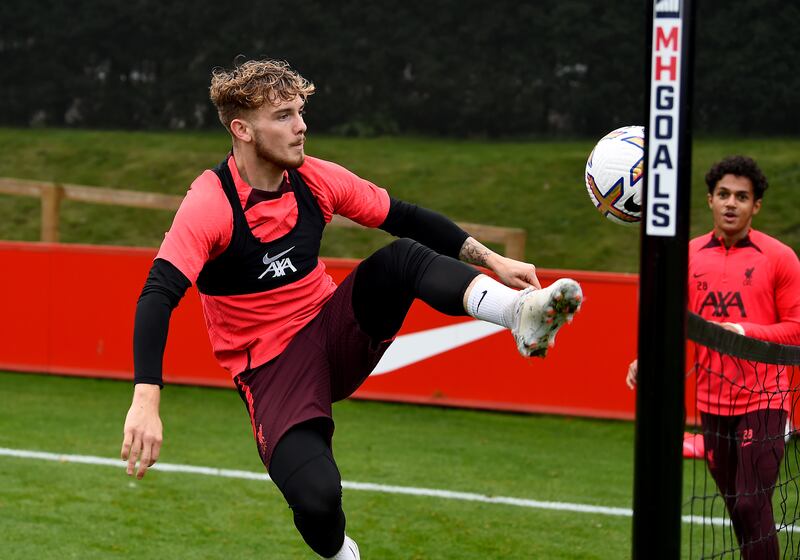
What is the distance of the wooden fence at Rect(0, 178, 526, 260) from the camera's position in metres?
12.1

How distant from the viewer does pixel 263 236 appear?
4.81 metres

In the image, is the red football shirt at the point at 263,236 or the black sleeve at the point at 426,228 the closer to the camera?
the red football shirt at the point at 263,236

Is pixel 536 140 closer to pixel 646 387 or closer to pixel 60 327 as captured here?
pixel 60 327

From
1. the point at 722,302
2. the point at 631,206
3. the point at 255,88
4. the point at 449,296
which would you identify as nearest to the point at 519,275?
the point at 449,296

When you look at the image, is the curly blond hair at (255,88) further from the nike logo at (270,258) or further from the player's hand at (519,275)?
the player's hand at (519,275)

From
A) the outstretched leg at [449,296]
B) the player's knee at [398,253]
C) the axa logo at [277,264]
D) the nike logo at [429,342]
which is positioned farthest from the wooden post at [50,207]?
the player's knee at [398,253]

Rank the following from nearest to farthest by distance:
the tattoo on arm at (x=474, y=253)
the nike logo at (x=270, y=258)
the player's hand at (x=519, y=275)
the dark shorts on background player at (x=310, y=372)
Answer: the player's hand at (x=519, y=275) → the dark shorts on background player at (x=310, y=372) → the nike logo at (x=270, y=258) → the tattoo on arm at (x=474, y=253)

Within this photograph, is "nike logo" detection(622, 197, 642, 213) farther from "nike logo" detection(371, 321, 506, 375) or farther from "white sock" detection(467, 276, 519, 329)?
"nike logo" detection(371, 321, 506, 375)

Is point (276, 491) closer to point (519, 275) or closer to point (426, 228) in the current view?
point (426, 228)

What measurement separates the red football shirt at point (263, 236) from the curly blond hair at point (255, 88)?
23 cm

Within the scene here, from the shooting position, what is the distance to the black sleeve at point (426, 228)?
17.0 ft

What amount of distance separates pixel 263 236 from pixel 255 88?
633 millimetres

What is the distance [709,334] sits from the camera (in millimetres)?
3703

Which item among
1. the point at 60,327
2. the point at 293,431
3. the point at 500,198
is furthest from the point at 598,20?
the point at 293,431
